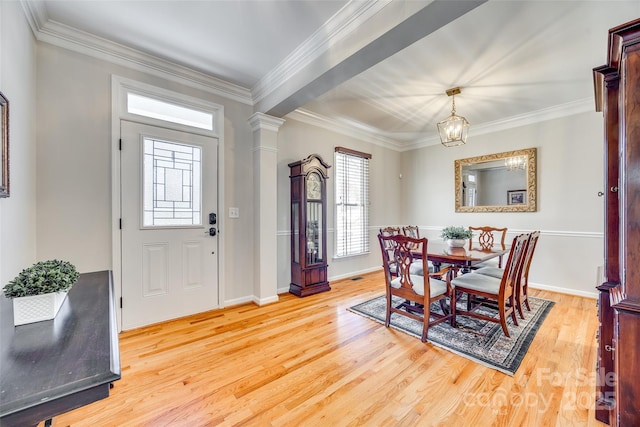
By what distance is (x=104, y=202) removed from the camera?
248cm

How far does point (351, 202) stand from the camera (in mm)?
4758

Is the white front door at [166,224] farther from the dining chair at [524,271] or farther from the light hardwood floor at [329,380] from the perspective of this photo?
the dining chair at [524,271]

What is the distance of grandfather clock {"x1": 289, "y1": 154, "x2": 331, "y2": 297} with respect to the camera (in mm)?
3742

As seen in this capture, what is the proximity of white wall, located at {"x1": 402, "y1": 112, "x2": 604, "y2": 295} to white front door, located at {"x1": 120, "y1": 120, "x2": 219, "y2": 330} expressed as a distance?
425cm

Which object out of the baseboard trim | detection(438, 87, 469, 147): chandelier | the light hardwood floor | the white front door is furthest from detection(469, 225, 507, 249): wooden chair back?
the white front door

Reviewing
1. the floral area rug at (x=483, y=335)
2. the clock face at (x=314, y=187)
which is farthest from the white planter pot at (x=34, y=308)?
the clock face at (x=314, y=187)

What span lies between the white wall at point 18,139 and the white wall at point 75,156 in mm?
86

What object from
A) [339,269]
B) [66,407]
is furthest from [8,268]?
[339,269]

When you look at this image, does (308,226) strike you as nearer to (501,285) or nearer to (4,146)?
(501,285)

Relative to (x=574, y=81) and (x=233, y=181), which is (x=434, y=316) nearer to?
(x=233, y=181)

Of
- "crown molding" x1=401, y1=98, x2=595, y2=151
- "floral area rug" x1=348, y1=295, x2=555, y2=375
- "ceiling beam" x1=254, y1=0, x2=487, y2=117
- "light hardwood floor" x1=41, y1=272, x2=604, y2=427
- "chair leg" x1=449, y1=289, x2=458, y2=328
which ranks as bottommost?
"light hardwood floor" x1=41, y1=272, x2=604, y2=427

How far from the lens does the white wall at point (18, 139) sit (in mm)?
1502

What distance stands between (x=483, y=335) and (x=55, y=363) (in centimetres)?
289

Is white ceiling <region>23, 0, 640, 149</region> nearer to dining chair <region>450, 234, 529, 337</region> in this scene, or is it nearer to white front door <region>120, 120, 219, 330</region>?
white front door <region>120, 120, 219, 330</region>
